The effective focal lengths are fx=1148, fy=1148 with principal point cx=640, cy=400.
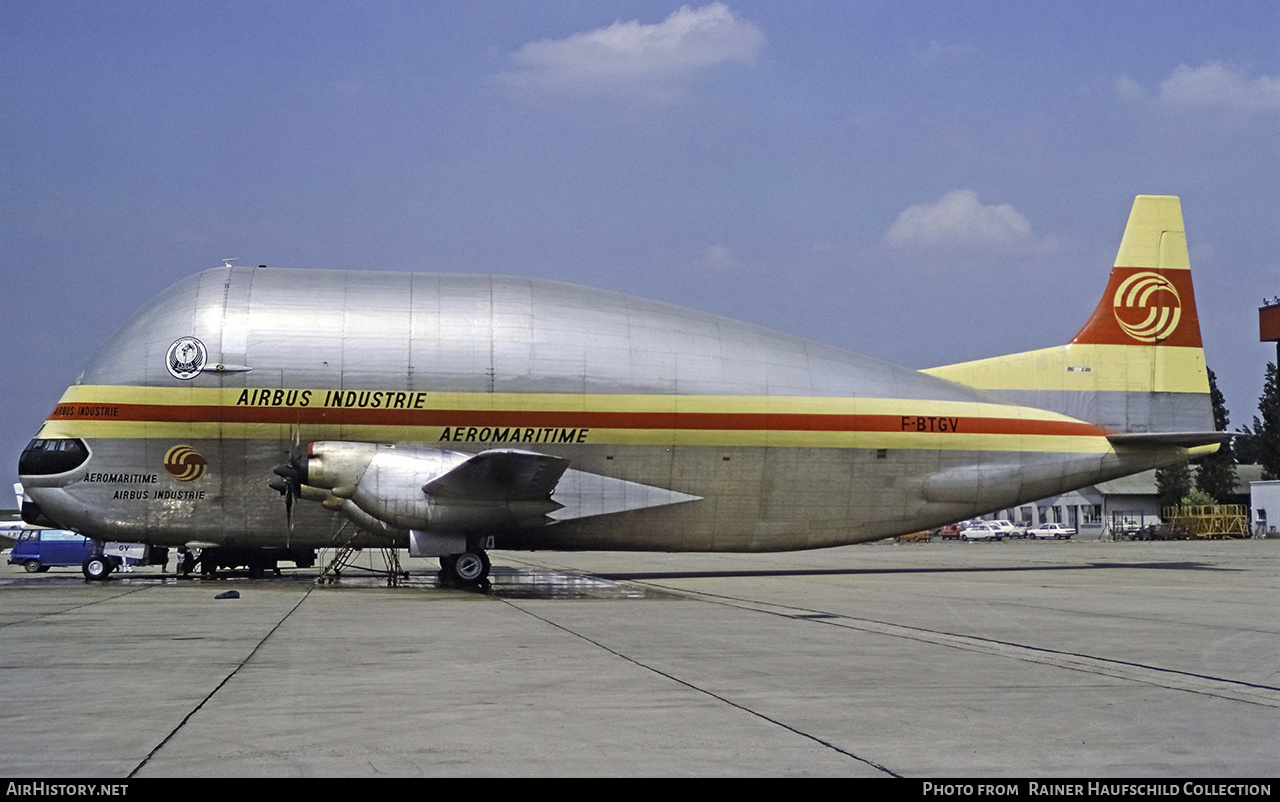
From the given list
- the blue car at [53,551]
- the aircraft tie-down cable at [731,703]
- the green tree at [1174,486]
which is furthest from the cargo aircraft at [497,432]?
the green tree at [1174,486]

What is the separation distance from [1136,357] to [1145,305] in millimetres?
1874

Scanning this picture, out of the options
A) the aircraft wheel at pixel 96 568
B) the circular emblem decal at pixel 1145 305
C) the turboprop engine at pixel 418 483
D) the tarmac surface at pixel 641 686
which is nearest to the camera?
the tarmac surface at pixel 641 686

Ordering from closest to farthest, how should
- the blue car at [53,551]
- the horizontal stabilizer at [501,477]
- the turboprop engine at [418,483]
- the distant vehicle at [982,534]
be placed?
the horizontal stabilizer at [501,477]
the turboprop engine at [418,483]
the blue car at [53,551]
the distant vehicle at [982,534]

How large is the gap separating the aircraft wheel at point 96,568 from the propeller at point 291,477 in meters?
7.47

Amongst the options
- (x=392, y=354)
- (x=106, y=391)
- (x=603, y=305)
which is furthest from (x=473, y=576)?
(x=106, y=391)

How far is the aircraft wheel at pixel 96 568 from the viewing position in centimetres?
3375

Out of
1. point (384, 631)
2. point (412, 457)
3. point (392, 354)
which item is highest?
point (392, 354)

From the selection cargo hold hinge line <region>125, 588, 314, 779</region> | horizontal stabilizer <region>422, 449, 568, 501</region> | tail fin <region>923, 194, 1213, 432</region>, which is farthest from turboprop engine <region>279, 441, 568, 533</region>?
tail fin <region>923, 194, 1213, 432</region>

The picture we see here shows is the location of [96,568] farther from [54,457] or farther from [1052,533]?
[1052,533]

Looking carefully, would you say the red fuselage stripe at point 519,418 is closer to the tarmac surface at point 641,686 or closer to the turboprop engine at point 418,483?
the turboprop engine at point 418,483

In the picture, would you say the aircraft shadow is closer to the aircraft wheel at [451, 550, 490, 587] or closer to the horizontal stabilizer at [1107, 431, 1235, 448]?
the horizontal stabilizer at [1107, 431, 1235, 448]
